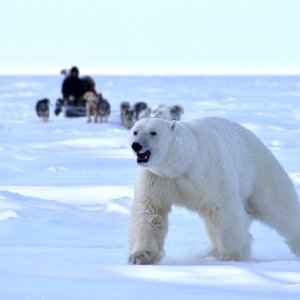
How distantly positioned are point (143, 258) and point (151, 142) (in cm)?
56

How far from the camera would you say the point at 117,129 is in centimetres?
1584

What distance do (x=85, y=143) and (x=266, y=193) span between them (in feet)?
25.1

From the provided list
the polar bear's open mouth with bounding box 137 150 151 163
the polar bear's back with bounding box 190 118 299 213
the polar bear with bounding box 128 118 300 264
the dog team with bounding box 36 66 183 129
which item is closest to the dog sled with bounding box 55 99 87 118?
the dog team with bounding box 36 66 183 129

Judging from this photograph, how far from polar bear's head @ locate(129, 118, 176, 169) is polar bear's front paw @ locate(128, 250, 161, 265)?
43 cm

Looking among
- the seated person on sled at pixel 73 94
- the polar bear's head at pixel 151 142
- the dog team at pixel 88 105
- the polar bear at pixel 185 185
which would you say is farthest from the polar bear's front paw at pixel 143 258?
the seated person on sled at pixel 73 94

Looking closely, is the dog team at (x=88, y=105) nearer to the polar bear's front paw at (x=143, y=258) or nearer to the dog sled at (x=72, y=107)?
the dog sled at (x=72, y=107)

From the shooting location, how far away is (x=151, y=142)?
3.89m

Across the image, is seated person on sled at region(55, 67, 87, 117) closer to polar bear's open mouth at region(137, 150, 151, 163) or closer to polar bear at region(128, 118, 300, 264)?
polar bear at region(128, 118, 300, 264)

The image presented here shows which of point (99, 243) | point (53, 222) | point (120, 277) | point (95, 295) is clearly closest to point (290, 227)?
point (99, 243)

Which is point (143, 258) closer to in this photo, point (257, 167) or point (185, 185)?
point (185, 185)

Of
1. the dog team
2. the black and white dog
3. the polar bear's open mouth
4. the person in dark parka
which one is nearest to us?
the polar bear's open mouth

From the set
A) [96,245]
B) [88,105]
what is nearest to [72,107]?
[88,105]

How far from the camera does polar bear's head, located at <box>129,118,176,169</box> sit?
3.87 m

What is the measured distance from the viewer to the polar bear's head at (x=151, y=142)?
3867 mm
